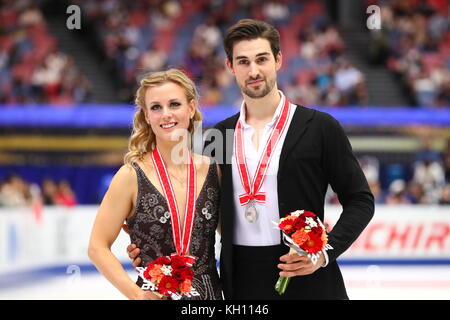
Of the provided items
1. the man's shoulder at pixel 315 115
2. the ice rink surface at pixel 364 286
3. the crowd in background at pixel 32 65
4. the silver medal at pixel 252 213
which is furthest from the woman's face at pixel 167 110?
the crowd in background at pixel 32 65

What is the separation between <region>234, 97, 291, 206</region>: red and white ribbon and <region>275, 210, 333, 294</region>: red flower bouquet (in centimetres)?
30

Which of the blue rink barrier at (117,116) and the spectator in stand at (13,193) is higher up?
the blue rink barrier at (117,116)

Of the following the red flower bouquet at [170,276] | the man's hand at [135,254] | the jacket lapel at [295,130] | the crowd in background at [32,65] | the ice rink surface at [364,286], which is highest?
the crowd in background at [32,65]

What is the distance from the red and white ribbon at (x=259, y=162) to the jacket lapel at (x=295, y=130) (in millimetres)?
42

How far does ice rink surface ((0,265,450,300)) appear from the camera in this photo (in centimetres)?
870

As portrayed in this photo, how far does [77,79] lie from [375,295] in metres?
8.90

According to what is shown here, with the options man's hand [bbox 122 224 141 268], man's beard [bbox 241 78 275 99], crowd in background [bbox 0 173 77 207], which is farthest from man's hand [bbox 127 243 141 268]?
crowd in background [bbox 0 173 77 207]

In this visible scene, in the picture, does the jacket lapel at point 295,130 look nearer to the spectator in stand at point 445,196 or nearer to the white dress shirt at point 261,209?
the white dress shirt at point 261,209

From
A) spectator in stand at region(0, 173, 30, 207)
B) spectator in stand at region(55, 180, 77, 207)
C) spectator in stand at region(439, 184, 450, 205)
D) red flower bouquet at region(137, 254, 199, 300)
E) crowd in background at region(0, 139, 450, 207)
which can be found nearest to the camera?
red flower bouquet at region(137, 254, 199, 300)

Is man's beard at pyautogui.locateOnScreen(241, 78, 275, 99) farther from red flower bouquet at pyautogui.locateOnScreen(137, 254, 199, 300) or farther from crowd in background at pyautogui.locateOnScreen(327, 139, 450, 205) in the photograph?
crowd in background at pyautogui.locateOnScreen(327, 139, 450, 205)

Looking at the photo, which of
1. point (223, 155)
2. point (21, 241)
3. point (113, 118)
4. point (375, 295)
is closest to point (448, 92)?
point (113, 118)

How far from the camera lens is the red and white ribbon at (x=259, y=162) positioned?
144 inches

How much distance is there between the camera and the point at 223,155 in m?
3.89
